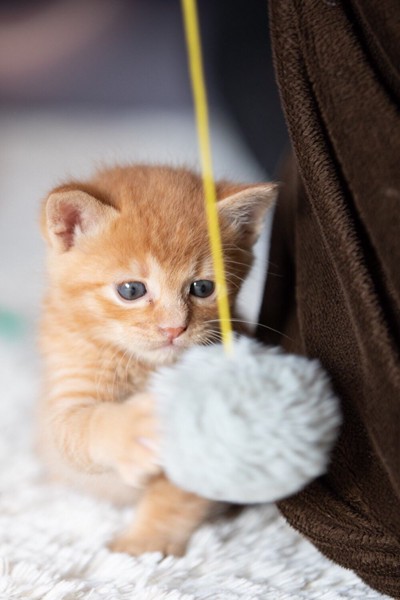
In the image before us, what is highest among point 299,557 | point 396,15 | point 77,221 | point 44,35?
point 44,35

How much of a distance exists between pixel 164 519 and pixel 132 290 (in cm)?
36

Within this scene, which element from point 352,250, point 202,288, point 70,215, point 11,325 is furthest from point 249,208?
point 11,325

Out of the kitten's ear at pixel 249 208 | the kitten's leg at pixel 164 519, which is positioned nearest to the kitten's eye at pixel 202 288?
the kitten's ear at pixel 249 208

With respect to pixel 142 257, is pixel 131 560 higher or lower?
lower

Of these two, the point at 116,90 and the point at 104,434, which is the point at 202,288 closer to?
the point at 104,434

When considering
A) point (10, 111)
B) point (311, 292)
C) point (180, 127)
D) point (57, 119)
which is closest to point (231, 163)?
point (180, 127)

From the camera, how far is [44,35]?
11.6 ft

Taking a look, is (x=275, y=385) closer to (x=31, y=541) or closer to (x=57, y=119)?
(x=31, y=541)

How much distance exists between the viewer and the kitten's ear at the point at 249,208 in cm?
117

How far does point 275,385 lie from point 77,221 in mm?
515

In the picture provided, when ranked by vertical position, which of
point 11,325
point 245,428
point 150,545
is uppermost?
point 245,428

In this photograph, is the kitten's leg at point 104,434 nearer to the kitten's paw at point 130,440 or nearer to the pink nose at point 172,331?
the kitten's paw at point 130,440

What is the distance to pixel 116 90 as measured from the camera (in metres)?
3.79

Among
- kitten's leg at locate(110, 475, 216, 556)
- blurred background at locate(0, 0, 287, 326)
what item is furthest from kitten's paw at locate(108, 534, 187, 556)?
blurred background at locate(0, 0, 287, 326)
